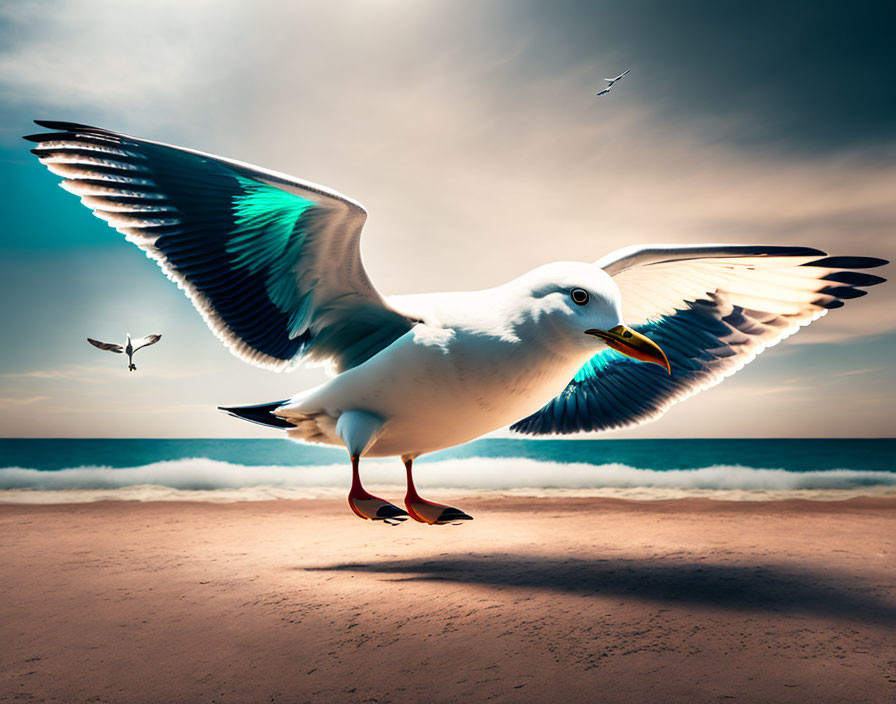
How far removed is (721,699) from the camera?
6.33 feet

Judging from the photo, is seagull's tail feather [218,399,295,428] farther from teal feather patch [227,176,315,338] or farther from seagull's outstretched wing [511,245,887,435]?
seagull's outstretched wing [511,245,887,435]

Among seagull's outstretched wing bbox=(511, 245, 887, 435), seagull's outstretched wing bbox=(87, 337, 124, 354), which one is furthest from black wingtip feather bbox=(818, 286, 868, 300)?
seagull's outstretched wing bbox=(87, 337, 124, 354)

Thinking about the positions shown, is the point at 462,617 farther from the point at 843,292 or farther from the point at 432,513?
the point at 843,292

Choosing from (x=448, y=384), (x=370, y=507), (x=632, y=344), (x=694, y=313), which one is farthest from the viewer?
(x=694, y=313)

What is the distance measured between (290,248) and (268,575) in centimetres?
200

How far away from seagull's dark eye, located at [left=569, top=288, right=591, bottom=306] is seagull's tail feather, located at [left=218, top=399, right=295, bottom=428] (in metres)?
1.94

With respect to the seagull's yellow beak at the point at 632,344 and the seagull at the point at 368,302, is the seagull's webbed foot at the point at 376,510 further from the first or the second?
the seagull's yellow beak at the point at 632,344

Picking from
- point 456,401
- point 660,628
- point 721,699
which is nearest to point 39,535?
point 456,401

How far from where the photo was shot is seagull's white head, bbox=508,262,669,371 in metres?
2.90

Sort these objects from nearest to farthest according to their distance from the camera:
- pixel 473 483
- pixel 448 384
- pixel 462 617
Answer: pixel 462 617 < pixel 448 384 < pixel 473 483

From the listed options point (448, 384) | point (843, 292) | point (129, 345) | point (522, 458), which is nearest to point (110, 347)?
point (129, 345)

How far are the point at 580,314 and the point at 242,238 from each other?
1912 mm

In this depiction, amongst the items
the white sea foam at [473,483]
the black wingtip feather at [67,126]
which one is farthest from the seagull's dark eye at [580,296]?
the white sea foam at [473,483]

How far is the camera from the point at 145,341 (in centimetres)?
685
